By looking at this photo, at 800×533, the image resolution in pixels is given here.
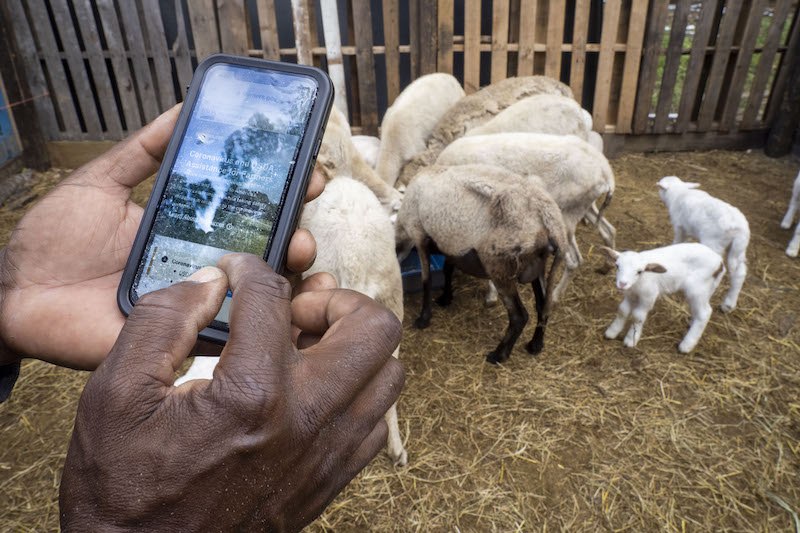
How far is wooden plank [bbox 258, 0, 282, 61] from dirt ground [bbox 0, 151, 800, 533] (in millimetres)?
3915

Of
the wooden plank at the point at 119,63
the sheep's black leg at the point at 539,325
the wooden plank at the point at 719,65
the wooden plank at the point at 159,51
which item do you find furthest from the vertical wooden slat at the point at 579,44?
the wooden plank at the point at 119,63

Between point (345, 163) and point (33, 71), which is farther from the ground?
point (33, 71)

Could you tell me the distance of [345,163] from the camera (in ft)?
11.9

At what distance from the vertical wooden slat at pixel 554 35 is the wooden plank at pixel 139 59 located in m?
4.96

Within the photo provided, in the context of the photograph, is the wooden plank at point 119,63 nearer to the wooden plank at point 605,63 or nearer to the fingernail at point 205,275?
the wooden plank at point 605,63

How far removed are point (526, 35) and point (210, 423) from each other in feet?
20.7

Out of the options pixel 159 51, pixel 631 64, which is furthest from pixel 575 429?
pixel 159 51

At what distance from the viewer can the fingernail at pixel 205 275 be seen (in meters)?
0.87

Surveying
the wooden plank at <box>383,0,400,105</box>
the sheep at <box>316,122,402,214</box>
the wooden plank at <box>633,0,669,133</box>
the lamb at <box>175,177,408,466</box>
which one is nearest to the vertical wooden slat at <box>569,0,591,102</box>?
the wooden plank at <box>633,0,669,133</box>

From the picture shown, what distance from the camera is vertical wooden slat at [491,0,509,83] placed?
577 cm

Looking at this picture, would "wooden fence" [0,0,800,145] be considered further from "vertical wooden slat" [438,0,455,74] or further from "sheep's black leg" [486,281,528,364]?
"sheep's black leg" [486,281,528,364]

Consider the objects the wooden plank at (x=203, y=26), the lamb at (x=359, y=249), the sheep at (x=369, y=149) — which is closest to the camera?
the lamb at (x=359, y=249)

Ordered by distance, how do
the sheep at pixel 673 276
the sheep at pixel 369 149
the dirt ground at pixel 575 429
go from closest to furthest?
the dirt ground at pixel 575 429
the sheep at pixel 673 276
the sheep at pixel 369 149

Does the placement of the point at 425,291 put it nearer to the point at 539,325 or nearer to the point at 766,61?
the point at 539,325
